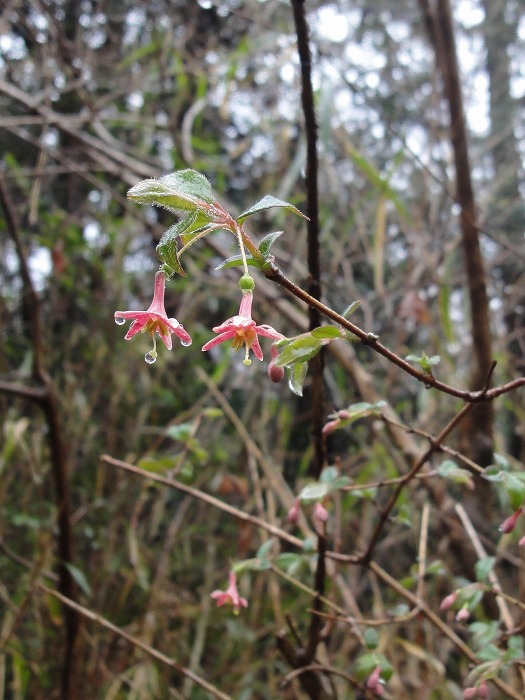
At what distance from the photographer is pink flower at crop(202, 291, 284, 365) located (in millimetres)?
370

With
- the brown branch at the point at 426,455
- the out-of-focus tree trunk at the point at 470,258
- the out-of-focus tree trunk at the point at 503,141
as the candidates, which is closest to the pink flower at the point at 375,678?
the brown branch at the point at 426,455

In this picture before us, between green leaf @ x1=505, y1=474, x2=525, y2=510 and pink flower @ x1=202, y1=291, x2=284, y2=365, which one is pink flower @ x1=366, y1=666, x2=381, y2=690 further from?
pink flower @ x1=202, y1=291, x2=284, y2=365

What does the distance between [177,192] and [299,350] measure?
11 centimetres

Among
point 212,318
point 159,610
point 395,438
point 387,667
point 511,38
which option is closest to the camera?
point 387,667

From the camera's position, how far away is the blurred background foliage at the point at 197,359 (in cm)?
113

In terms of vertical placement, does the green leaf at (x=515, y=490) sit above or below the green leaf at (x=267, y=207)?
below

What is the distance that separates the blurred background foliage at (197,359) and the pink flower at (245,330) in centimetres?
34

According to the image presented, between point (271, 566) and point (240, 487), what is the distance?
65cm

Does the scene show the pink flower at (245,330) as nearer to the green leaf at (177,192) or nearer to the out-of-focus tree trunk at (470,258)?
the green leaf at (177,192)

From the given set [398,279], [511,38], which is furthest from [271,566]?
[511,38]

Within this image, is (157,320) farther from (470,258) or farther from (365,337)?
(470,258)

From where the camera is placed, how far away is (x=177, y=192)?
311mm

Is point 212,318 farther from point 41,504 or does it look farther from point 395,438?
point 395,438

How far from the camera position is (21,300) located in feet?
5.72
